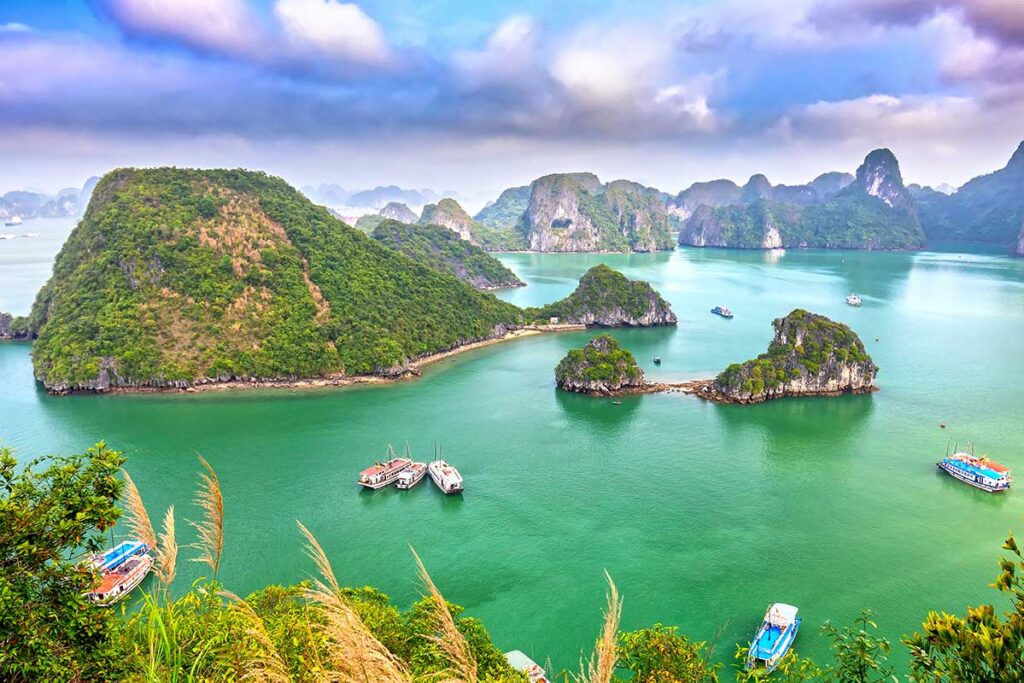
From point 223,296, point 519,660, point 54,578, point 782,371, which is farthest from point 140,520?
point 223,296

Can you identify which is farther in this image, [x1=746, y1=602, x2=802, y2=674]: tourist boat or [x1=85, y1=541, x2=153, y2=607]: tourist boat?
[x1=85, y1=541, x2=153, y2=607]: tourist boat

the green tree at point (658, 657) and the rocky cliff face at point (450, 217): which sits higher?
the rocky cliff face at point (450, 217)

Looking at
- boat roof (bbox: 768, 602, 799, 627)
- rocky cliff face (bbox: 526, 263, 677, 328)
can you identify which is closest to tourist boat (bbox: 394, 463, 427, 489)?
boat roof (bbox: 768, 602, 799, 627)

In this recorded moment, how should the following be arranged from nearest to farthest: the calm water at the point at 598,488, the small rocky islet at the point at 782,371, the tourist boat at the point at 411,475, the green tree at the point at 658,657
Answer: the green tree at the point at 658,657, the calm water at the point at 598,488, the tourist boat at the point at 411,475, the small rocky islet at the point at 782,371

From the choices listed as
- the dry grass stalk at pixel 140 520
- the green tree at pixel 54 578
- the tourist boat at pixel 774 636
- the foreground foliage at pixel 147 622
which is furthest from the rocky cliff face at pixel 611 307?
the dry grass stalk at pixel 140 520

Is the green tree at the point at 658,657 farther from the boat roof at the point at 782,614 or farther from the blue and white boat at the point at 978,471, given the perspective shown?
the blue and white boat at the point at 978,471

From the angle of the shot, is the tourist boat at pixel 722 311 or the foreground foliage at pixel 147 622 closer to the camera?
the foreground foliage at pixel 147 622

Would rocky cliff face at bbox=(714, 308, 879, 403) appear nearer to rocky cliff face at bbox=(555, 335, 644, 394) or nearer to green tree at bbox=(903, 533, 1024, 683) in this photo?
rocky cliff face at bbox=(555, 335, 644, 394)
